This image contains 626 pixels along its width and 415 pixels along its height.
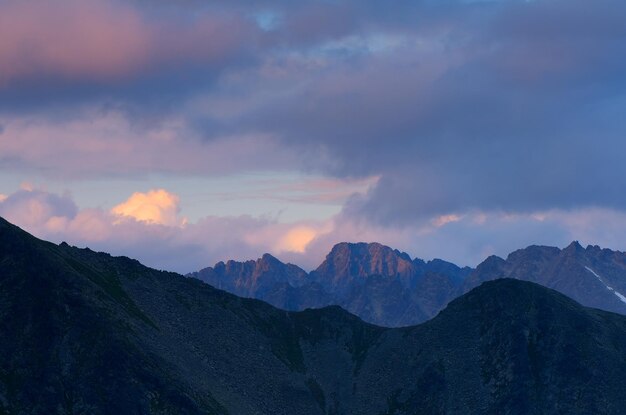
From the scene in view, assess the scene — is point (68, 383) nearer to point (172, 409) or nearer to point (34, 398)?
point (34, 398)

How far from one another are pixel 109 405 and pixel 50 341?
22784 millimetres

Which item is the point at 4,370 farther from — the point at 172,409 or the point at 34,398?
the point at 172,409

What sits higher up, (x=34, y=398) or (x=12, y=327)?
(x=12, y=327)

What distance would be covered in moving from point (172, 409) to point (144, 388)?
320 inches

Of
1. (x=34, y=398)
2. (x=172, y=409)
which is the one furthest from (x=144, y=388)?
(x=34, y=398)

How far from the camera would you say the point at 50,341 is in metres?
198

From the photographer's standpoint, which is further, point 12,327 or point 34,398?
point 12,327

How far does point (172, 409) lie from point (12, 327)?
4266 centimetres

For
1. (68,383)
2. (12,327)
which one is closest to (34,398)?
(68,383)

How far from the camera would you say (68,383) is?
190 m

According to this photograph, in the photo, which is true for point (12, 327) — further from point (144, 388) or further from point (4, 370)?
point (144, 388)

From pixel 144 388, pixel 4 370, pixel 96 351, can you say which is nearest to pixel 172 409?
pixel 144 388

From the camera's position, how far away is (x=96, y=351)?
19812 centimetres

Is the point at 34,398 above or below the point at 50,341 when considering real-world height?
below
